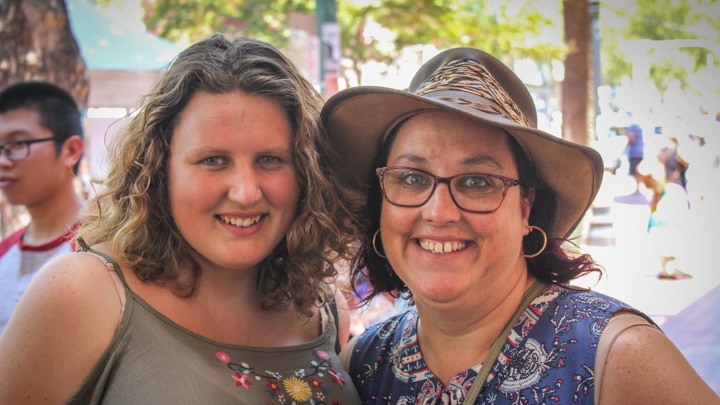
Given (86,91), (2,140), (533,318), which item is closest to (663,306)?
(533,318)

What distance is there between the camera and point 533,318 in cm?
204

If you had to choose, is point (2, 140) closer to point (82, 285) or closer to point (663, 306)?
point (82, 285)

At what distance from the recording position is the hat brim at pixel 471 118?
2.01m

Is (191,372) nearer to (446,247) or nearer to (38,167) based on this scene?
(446,247)

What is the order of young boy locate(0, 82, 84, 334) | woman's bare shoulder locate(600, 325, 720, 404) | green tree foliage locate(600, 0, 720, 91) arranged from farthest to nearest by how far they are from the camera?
green tree foliage locate(600, 0, 720, 91) → young boy locate(0, 82, 84, 334) → woman's bare shoulder locate(600, 325, 720, 404)

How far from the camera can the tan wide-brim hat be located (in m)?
2.03

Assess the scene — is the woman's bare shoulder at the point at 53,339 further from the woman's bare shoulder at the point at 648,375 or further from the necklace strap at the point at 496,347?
the woman's bare shoulder at the point at 648,375

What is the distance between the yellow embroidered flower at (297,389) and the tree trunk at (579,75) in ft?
20.2

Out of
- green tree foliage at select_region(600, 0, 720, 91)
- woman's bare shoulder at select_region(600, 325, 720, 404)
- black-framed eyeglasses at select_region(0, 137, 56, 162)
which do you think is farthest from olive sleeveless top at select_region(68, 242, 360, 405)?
green tree foliage at select_region(600, 0, 720, 91)

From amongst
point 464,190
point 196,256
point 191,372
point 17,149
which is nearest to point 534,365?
point 464,190

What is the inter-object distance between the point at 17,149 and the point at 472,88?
326 centimetres

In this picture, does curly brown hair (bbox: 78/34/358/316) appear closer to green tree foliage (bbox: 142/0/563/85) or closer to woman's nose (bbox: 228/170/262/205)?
woman's nose (bbox: 228/170/262/205)

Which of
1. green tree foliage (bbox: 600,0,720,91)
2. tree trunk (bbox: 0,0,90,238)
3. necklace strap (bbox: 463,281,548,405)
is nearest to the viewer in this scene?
necklace strap (bbox: 463,281,548,405)

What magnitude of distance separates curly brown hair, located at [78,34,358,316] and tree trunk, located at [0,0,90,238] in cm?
429
